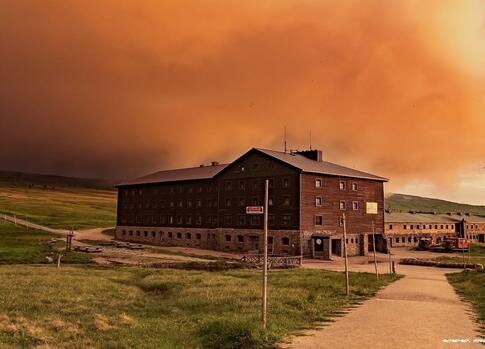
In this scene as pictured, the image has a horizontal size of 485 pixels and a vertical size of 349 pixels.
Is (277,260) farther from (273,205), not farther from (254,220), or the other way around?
(254,220)

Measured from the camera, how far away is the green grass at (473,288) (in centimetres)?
2567

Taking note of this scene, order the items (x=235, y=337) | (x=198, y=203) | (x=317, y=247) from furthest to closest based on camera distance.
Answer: (x=198, y=203) < (x=317, y=247) < (x=235, y=337)

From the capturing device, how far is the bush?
16.9 meters

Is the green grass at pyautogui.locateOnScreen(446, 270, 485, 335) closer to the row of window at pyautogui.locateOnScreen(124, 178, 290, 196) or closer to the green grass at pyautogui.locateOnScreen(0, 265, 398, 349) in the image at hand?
the green grass at pyautogui.locateOnScreen(0, 265, 398, 349)

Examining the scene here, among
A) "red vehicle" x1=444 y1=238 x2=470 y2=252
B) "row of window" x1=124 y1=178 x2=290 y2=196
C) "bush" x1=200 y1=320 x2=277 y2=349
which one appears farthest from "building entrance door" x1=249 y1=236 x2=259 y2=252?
"bush" x1=200 y1=320 x2=277 y2=349

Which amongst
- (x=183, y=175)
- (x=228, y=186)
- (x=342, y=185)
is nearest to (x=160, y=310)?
(x=228, y=186)

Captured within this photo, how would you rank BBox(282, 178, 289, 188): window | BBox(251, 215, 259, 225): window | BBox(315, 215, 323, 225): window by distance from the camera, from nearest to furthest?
BBox(282, 178, 289, 188): window < BBox(315, 215, 323, 225): window < BBox(251, 215, 259, 225): window

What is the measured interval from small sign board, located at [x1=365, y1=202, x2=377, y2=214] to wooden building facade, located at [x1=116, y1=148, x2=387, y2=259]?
2.41 ft

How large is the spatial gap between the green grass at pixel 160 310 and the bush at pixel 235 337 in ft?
0.12

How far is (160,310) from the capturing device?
25953 mm

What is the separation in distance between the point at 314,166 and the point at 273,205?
9233 mm

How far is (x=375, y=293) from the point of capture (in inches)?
1220

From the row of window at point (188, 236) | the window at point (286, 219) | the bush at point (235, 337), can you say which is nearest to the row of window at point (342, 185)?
the window at point (286, 219)

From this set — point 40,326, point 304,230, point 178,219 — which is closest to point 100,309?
point 40,326
